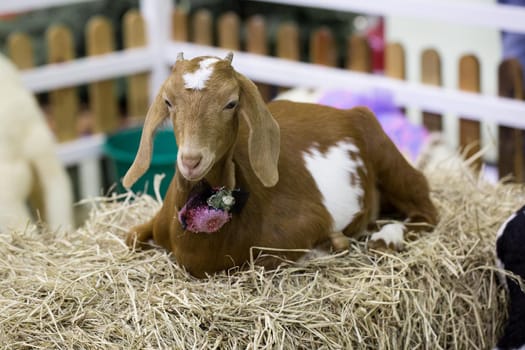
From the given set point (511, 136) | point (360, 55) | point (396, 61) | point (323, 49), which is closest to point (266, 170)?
point (511, 136)

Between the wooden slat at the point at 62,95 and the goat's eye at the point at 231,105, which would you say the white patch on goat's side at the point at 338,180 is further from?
the wooden slat at the point at 62,95

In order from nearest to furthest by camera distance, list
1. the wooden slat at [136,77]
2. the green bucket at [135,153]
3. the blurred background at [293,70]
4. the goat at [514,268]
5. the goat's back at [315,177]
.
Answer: the goat's back at [315,177], the goat at [514,268], the green bucket at [135,153], the blurred background at [293,70], the wooden slat at [136,77]

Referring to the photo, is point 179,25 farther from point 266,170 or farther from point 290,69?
point 266,170

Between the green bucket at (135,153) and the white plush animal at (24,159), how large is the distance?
27 centimetres

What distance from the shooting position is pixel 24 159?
3.70 m

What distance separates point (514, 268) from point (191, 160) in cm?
99

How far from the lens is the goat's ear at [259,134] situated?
2.19 metres

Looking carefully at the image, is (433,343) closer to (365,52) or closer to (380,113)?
(380,113)

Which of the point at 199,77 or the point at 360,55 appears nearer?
the point at 199,77

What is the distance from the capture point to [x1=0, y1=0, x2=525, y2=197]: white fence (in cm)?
386

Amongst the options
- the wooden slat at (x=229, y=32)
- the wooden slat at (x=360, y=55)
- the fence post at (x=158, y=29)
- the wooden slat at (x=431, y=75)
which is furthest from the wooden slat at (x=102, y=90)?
the wooden slat at (x=431, y=75)

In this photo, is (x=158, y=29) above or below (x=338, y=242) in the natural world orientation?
below

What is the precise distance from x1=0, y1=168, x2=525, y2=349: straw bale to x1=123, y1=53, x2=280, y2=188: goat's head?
0.29m

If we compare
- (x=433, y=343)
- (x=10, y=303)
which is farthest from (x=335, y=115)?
(x=10, y=303)
